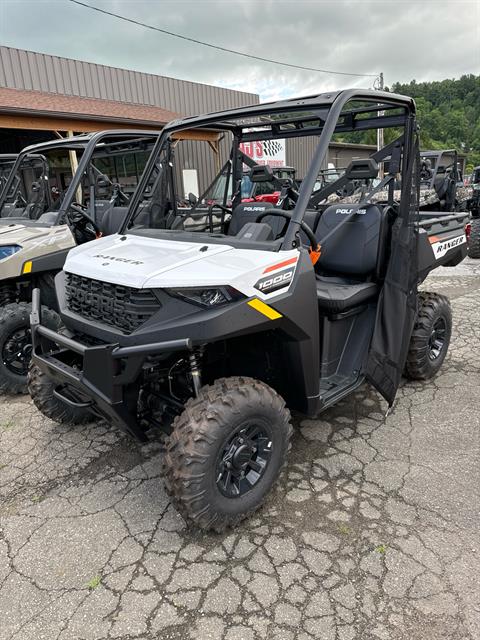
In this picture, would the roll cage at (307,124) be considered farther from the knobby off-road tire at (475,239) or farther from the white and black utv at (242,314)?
the knobby off-road tire at (475,239)

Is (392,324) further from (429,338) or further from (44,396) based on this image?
(44,396)

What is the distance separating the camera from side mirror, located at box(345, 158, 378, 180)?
2.89 metres

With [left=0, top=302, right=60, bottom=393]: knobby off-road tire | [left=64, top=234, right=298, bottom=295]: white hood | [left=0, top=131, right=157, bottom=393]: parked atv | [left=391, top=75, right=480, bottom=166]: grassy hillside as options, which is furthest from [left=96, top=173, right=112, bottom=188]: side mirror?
[left=391, top=75, right=480, bottom=166]: grassy hillside

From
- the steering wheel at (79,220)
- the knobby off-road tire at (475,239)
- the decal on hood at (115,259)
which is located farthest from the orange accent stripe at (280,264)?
the knobby off-road tire at (475,239)

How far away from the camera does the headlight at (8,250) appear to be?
4145 mm

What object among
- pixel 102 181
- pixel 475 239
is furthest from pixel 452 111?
pixel 102 181

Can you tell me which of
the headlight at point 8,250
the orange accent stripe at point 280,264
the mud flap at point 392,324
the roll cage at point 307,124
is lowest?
the mud flap at point 392,324

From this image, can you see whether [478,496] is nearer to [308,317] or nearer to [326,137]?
[308,317]

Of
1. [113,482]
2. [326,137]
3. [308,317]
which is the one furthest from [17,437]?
[326,137]

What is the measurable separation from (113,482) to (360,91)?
280 cm

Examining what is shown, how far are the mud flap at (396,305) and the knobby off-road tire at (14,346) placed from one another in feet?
8.66

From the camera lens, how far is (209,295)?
235 cm

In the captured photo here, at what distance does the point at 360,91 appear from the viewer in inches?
109

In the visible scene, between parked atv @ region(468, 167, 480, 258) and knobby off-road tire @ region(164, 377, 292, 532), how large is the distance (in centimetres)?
769
